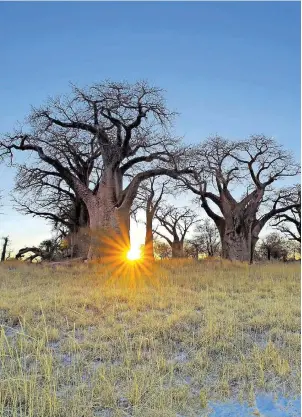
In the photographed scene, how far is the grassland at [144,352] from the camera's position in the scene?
330 cm

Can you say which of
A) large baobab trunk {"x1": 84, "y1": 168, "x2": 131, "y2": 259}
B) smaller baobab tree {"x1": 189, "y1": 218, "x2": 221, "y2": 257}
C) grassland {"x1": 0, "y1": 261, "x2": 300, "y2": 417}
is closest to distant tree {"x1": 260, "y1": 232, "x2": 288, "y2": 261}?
smaller baobab tree {"x1": 189, "y1": 218, "x2": 221, "y2": 257}

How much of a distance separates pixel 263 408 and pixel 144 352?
1391 mm

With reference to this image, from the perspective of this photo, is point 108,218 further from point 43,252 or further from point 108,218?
point 43,252

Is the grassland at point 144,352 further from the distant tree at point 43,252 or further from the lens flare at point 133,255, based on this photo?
the distant tree at point 43,252

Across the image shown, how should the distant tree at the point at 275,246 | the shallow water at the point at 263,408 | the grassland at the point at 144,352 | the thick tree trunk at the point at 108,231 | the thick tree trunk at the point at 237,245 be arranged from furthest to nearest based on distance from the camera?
1. the distant tree at the point at 275,246
2. the thick tree trunk at the point at 237,245
3. the thick tree trunk at the point at 108,231
4. the grassland at the point at 144,352
5. the shallow water at the point at 263,408

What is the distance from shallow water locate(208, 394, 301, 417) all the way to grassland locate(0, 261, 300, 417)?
81 mm

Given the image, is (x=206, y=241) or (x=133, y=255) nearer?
(x=133, y=255)

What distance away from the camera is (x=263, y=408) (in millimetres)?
3262

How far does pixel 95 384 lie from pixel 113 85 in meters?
13.1

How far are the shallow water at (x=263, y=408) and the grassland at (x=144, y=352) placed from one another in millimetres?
81

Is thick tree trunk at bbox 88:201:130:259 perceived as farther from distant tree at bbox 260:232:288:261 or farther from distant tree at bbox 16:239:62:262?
distant tree at bbox 260:232:288:261

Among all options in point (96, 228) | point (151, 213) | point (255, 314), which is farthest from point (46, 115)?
point (255, 314)

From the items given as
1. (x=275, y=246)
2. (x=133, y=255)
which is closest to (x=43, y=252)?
(x=133, y=255)

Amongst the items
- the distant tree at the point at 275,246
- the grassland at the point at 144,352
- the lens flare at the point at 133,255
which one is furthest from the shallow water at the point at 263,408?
the distant tree at the point at 275,246
